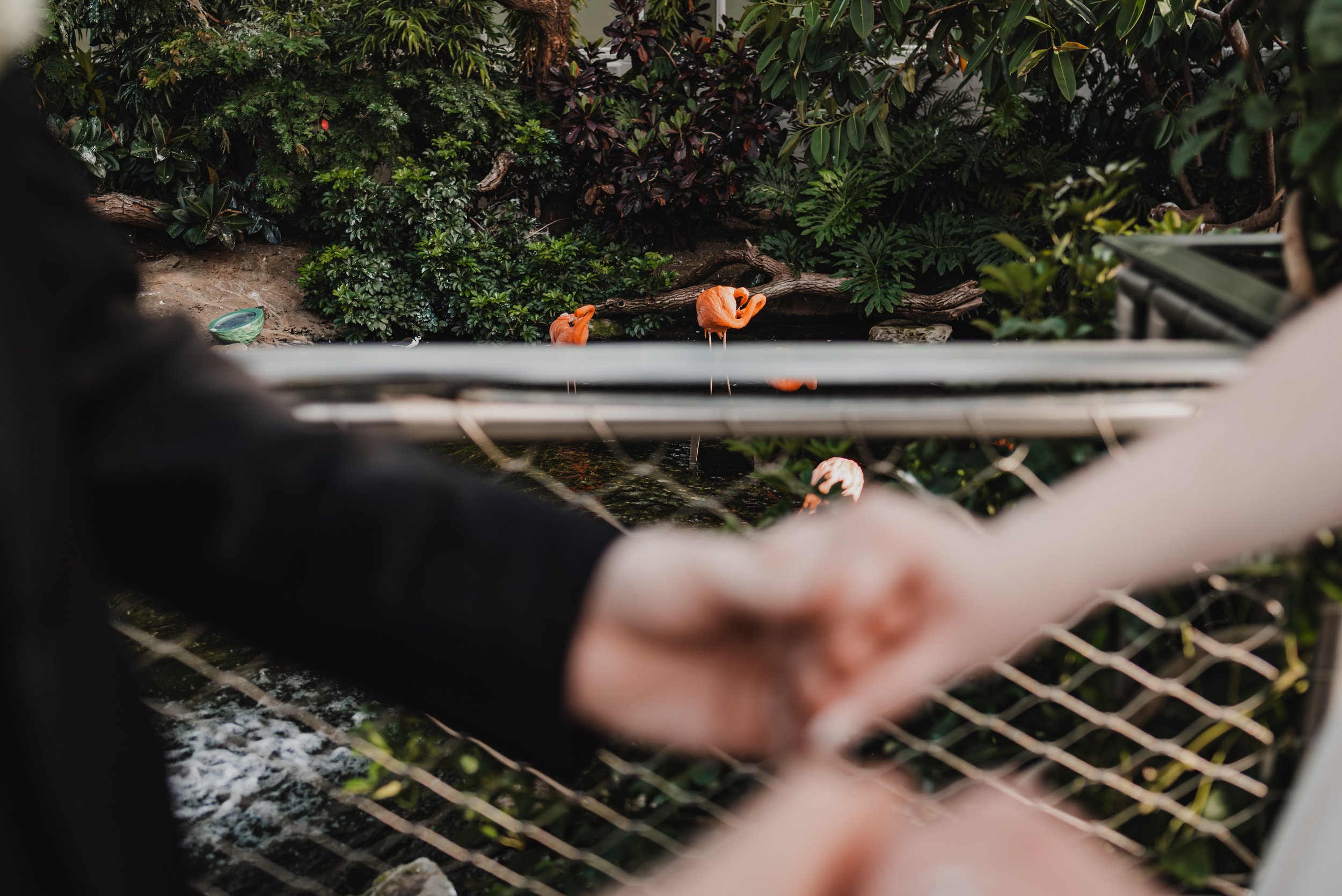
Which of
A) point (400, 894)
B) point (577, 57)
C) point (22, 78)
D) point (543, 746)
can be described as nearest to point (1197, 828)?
point (543, 746)

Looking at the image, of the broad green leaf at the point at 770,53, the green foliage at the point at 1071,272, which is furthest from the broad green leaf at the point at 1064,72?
the green foliage at the point at 1071,272

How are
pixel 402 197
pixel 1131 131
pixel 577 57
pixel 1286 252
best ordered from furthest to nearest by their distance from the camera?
1. pixel 577 57
2. pixel 402 197
3. pixel 1131 131
4. pixel 1286 252

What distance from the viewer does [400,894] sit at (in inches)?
59.3

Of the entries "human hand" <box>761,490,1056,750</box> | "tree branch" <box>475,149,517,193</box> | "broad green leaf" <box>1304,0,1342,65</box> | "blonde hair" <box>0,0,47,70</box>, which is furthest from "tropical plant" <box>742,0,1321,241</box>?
"tree branch" <box>475,149,517,193</box>

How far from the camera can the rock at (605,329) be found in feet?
21.4

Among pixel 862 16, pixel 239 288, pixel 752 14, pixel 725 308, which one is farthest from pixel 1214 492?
pixel 239 288

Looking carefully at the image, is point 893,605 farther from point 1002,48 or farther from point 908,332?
point 908,332

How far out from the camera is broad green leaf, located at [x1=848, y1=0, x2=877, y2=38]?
8.96 feet

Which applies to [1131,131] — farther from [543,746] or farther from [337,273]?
[543,746]

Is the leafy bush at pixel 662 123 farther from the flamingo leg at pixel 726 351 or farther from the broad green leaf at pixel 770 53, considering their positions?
the broad green leaf at pixel 770 53

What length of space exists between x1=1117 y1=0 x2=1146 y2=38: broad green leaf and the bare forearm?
2.88 m

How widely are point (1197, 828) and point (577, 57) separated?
734 cm

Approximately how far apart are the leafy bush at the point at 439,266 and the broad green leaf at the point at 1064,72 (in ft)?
12.8

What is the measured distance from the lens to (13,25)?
1.01 ft
